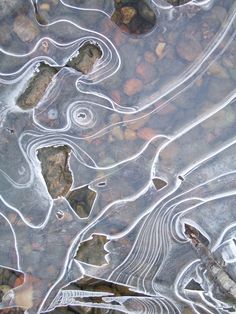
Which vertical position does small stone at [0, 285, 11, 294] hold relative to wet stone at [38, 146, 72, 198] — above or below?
below

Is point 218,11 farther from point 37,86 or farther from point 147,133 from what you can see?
point 37,86

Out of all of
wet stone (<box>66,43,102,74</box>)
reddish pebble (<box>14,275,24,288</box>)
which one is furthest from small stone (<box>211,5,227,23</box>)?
reddish pebble (<box>14,275,24,288</box>)

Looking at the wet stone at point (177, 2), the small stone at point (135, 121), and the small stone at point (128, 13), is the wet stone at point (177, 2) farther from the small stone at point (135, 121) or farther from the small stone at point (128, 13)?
the small stone at point (135, 121)

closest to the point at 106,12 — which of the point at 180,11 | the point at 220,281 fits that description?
the point at 180,11

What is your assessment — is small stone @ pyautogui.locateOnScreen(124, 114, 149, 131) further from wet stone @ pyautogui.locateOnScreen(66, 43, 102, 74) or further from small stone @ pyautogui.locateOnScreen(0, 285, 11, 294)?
small stone @ pyautogui.locateOnScreen(0, 285, 11, 294)

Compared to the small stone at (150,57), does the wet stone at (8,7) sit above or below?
above

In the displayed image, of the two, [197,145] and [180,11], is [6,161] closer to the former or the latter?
[197,145]

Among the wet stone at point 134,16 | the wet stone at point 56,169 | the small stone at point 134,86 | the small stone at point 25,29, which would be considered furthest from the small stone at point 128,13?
the wet stone at point 56,169
